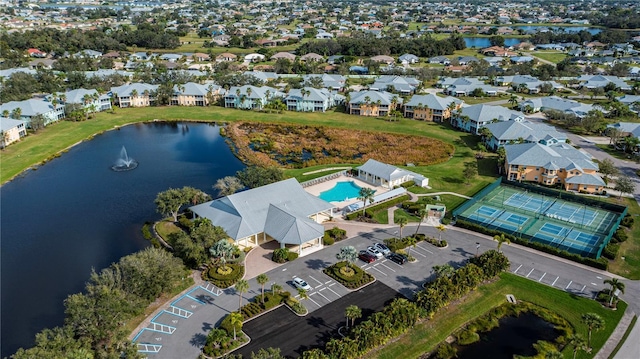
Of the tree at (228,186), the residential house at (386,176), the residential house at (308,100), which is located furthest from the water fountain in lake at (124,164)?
the residential house at (308,100)

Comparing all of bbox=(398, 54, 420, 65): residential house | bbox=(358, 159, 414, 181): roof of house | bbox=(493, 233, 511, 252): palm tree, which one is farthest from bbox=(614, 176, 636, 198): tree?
bbox=(398, 54, 420, 65): residential house

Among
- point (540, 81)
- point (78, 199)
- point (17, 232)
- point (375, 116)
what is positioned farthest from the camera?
point (540, 81)

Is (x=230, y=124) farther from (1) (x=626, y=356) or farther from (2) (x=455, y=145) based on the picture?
(1) (x=626, y=356)

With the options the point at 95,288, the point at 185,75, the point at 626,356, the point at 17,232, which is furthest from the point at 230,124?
the point at 626,356

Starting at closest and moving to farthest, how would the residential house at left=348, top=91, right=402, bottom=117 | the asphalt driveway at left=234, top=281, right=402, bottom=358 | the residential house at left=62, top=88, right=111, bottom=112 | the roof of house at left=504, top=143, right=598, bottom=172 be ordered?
the asphalt driveway at left=234, top=281, right=402, bottom=358
the roof of house at left=504, top=143, right=598, bottom=172
the residential house at left=62, top=88, right=111, bottom=112
the residential house at left=348, top=91, right=402, bottom=117

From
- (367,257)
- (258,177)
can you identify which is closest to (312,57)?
(258,177)

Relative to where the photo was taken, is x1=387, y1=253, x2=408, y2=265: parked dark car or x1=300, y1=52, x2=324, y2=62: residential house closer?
x1=387, y1=253, x2=408, y2=265: parked dark car

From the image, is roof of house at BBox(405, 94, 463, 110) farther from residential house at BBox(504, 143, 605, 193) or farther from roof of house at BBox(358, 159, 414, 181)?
roof of house at BBox(358, 159, 414, 181)
